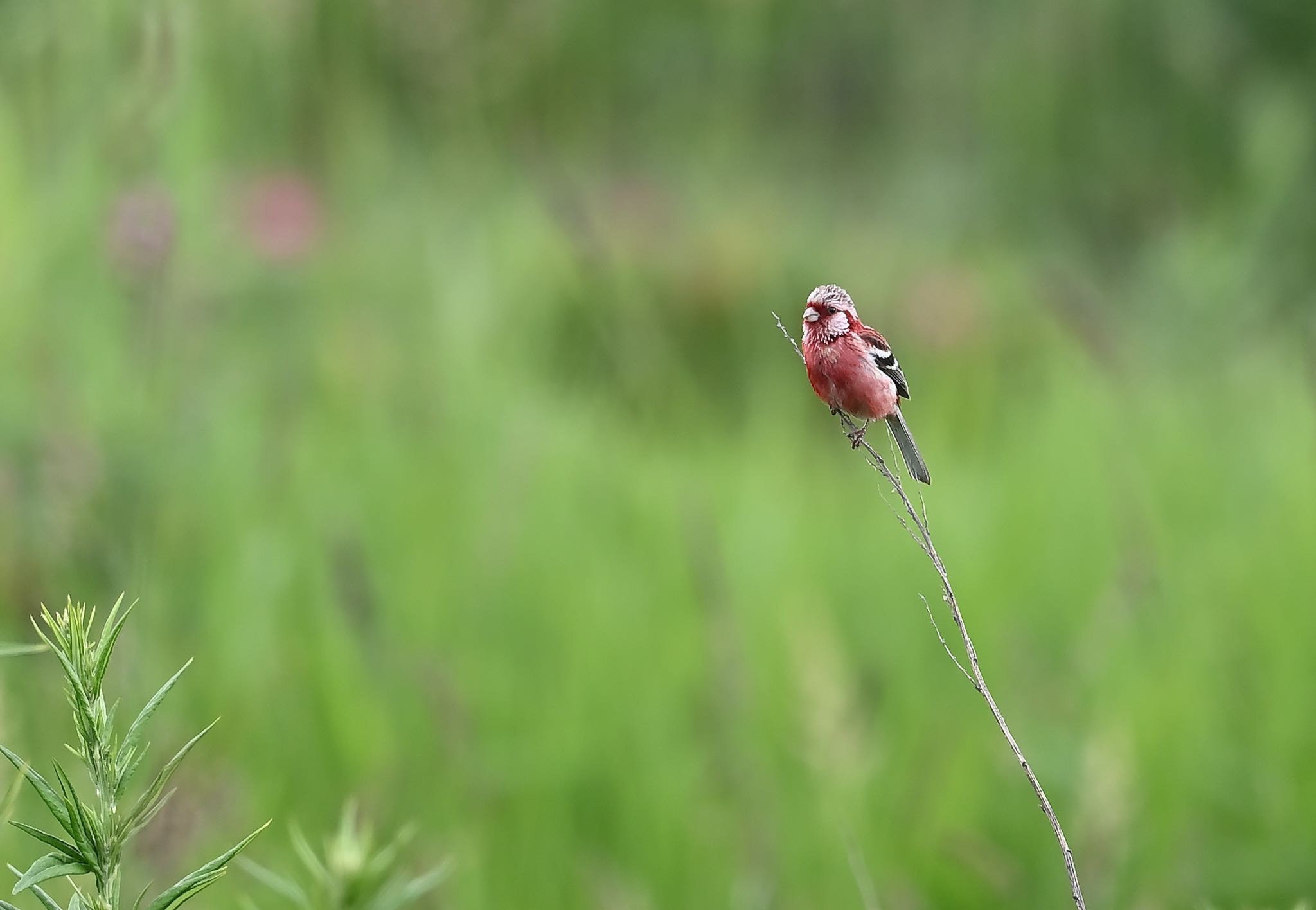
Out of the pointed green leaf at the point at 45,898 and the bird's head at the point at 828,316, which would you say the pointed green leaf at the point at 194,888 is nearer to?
the pointed green leaf at the point at 45,898

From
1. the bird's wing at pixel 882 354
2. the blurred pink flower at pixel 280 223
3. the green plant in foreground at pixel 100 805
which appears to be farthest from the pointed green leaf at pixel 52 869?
the blurred pink flower at pixel 280 223

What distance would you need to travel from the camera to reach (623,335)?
2.54 meters

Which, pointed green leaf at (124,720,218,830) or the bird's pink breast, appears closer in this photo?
pointed green leaf at (124,720,218,830)

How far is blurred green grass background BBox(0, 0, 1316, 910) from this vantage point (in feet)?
4.85

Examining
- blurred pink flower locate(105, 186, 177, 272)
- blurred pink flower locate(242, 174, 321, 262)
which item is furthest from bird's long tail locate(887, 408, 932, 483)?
blurred pink flower locate(242, 174, 321, 262)

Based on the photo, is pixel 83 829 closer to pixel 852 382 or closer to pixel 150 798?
pixel 150 798

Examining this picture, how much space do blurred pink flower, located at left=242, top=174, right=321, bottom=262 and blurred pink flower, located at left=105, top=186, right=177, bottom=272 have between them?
0.58 m

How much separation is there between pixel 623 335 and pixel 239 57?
2.76 ft

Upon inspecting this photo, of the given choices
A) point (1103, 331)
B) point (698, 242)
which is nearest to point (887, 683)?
point (1103, 331)

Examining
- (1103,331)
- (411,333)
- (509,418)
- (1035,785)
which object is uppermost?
(411,333)

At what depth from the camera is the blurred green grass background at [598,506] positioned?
4.85ft

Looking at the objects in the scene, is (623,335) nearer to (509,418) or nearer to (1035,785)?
(509,418)

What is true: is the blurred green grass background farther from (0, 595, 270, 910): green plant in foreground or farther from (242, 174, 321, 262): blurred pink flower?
(0, 595, 270, 910): green plant in foreground

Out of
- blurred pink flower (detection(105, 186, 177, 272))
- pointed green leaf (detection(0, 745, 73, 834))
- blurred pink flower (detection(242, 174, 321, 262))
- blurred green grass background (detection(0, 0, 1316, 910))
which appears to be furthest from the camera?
blurred pink flower (detection(242, 174, 321, 262))
